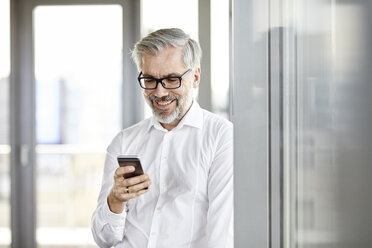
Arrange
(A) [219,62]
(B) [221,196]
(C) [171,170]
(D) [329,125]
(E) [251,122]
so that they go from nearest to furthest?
1. (D) [329,125]
2. (E) [251,122]
3. (B) [221,196]
4. (C) [171,170]
5. (A) [219,62]

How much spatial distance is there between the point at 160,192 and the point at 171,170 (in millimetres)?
91

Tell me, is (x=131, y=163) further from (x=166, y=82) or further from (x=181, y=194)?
(x=166, y=82)

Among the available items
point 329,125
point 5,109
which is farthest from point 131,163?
point 5,109

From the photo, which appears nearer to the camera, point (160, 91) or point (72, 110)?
point (160, 91)

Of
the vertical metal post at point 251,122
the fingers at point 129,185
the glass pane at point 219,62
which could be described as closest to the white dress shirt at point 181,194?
the fingers at point 129,185

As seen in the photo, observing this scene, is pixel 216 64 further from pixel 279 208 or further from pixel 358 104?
pixel 358 104

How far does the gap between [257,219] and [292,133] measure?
5.4 inches

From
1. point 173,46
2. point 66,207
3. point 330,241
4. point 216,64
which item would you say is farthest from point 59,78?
point 330,241

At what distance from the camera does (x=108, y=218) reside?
144 cm

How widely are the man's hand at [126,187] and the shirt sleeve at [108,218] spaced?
0.17ft

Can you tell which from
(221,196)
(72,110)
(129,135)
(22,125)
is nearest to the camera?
(221,196)

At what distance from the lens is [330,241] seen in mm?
410

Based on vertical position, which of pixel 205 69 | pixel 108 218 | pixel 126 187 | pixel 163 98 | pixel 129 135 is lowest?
pixel 108 218

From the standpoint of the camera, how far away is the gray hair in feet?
5.17
